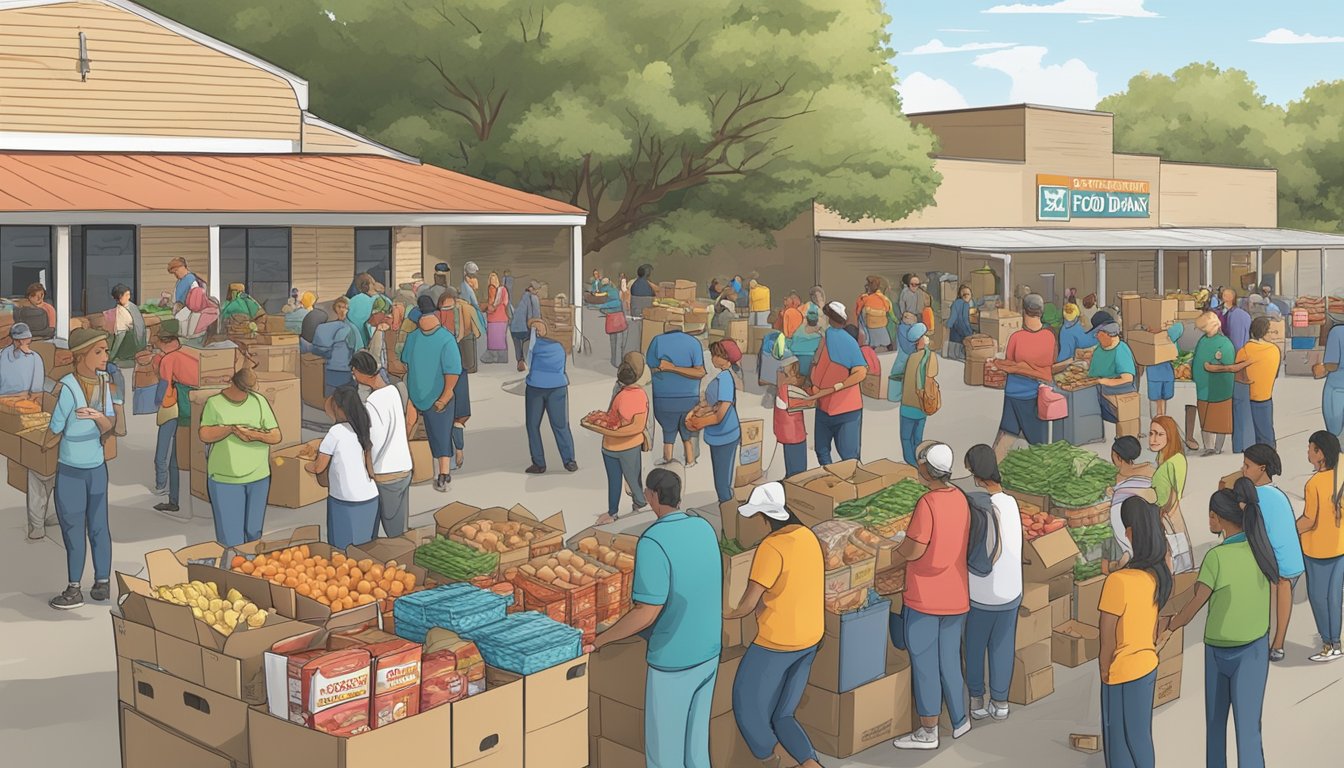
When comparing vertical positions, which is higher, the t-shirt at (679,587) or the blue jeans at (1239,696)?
the t-shirt at (679,587)

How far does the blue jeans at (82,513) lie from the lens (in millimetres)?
9375

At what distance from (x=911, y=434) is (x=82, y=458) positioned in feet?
23.3

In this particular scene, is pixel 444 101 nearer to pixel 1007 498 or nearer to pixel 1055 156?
pixel 1055 156

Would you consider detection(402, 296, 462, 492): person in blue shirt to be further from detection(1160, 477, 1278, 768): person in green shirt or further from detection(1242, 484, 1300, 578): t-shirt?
detection(1160, 477, 1278, 768): person in green shirt

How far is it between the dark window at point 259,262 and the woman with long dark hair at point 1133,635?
22.1 meters

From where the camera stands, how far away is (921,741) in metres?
7.55

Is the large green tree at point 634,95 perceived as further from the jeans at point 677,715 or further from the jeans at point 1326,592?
the jeans at point 677,715

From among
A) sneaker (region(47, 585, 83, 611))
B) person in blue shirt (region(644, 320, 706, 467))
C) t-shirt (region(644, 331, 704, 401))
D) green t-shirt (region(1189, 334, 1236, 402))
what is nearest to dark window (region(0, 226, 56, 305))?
person in blue shirt (region(644, 320, 706, 467))

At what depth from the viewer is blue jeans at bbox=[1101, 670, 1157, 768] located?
6.55 m

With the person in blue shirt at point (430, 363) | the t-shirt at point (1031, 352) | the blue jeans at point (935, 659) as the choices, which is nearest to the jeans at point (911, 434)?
the t-shirt at point (1031, 352)

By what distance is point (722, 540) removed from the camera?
924cm

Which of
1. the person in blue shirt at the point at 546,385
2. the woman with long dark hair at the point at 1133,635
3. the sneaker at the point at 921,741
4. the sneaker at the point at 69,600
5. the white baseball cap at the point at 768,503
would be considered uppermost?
the person in blue shirt at the point at 546,385

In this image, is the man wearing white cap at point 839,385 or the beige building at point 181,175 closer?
the man wearing white cap at point 839,385

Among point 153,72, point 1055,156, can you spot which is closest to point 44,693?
point 153,72
